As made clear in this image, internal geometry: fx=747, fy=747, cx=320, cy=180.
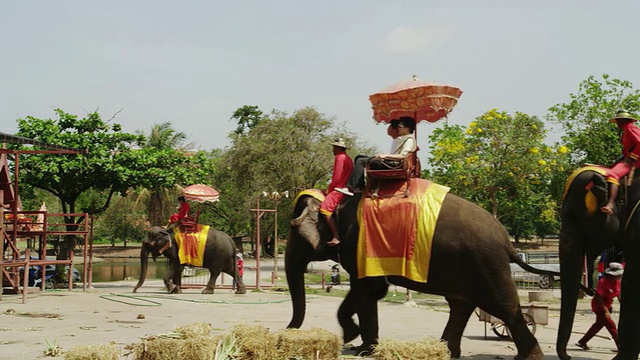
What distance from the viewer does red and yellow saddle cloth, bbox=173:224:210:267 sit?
72.8ft

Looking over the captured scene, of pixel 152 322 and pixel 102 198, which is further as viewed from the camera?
pixel 102 198

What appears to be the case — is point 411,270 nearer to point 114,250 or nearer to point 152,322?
point 152,322

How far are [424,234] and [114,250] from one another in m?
61.1

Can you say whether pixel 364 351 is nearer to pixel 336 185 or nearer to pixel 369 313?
pixel 369 313

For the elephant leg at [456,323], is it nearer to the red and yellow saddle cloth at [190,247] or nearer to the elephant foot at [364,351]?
the elephant foot at [364,351]

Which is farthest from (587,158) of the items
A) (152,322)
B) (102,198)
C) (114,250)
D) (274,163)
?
(114,250)

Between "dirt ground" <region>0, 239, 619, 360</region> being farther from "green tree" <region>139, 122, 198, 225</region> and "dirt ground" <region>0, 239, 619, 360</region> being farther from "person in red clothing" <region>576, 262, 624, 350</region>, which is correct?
"green tree" <region>139, 122, 198, 225</region>

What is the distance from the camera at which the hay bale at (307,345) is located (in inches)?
286

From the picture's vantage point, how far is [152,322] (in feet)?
41.9

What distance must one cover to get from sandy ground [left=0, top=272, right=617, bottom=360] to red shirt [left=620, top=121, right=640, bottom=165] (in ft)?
8.93

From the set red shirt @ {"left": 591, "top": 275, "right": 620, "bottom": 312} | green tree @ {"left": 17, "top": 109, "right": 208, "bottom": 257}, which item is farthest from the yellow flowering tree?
red shirt @ {"left": 591, "top": 275, "right": 620, "bottom": 312}

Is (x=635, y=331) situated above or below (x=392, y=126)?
below

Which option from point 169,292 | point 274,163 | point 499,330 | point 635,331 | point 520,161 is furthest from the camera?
point 274,163

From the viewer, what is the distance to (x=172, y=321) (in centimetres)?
Result: 1308
